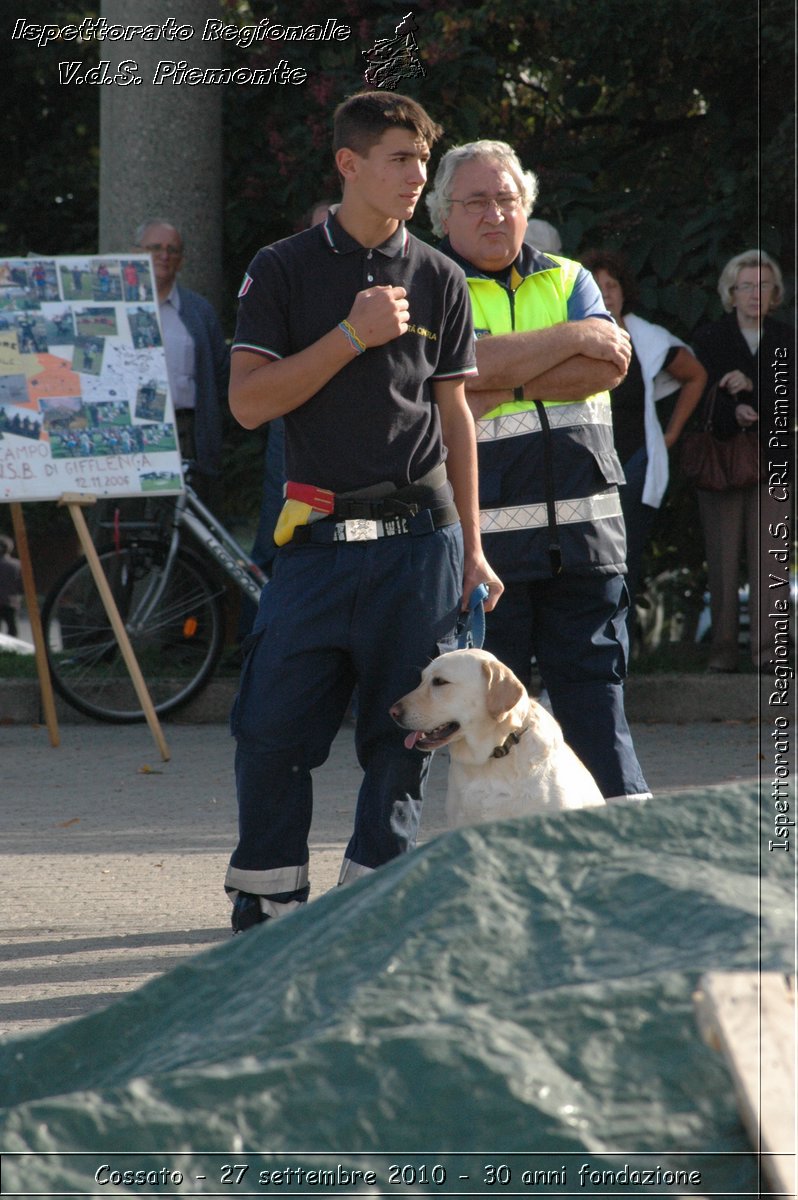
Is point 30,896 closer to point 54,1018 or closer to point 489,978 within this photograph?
point 54,1018

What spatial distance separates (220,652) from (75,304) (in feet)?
6.70

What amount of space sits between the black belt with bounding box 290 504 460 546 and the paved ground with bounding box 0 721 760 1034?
129 centimetres

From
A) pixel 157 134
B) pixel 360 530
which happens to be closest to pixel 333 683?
pixel 360 530

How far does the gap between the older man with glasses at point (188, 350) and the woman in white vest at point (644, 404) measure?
7.05 feet

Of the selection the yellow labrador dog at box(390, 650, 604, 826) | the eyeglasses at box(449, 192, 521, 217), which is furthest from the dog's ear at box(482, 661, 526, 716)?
the eyeglasses at box(449, 192, 521, 217)

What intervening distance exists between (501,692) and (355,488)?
636mm

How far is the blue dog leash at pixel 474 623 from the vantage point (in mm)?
4137

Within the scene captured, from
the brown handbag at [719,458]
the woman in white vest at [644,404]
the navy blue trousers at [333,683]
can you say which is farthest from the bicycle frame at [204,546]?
the navy blue trousers at [333,683]

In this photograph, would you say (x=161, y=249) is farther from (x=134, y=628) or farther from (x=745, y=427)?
(x=745, y=427)

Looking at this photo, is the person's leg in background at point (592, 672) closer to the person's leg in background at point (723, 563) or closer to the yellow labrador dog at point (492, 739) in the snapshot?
the yellow labrador dog at point (492, 739)

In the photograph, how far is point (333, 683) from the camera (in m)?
4.04

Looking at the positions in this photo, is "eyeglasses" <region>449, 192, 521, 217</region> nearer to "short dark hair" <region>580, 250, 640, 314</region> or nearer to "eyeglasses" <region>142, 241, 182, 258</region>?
A: "short dark hair" <region>580, 250, 640, 314</region>

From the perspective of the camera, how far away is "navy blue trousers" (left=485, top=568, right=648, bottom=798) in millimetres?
4551

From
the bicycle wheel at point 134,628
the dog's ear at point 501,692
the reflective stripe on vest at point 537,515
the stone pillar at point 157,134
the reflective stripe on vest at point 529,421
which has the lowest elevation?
the bicycle wheel at point 134,628
